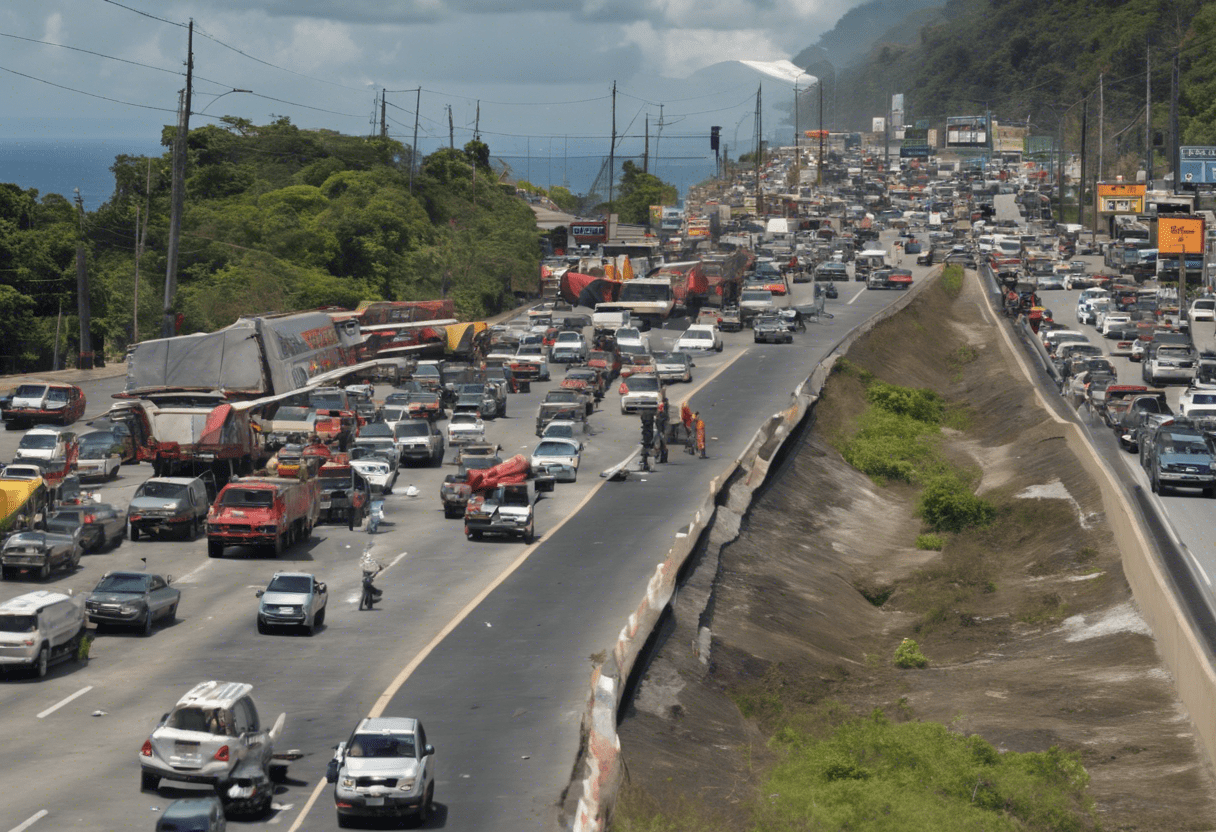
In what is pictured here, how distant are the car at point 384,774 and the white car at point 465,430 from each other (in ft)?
123

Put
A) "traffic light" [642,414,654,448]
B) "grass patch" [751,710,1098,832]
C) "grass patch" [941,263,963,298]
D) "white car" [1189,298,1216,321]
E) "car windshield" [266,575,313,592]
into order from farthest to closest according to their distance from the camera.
Answer: "grass patch" [941,263,963,298], "white car" [1189,298,1216,321], "traffic light" [642,414,654,448], "car windshield" [266,575,313,592], "grass patch" [751,710,1098,832]

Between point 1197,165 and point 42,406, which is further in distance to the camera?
point 1197,165

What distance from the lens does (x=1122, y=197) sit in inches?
7111

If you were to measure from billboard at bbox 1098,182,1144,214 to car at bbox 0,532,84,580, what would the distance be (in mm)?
158248

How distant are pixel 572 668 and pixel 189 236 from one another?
8960cm

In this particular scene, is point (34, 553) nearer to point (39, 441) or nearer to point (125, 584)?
point (125, 584)

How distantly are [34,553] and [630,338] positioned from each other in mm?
49397

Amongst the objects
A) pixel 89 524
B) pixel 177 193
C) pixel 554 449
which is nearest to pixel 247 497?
pixel 89 524

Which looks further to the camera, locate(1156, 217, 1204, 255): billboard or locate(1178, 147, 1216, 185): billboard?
locate(1178, 147, 1216, 185): billboard

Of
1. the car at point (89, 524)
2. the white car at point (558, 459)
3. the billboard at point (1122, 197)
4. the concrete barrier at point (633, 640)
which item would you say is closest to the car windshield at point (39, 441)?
the car at point (89, 524)

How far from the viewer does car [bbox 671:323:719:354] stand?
91.1 meters

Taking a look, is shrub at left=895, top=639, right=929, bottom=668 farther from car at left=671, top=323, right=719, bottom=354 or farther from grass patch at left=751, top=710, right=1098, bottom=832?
car at left=671, top=323, right=719, bottom=354

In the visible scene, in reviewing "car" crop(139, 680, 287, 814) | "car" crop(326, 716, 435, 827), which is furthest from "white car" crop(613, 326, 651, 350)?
"car" crop(326, 716, 435, 827)

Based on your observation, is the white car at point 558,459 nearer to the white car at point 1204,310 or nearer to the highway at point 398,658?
the highway at point 398,658
